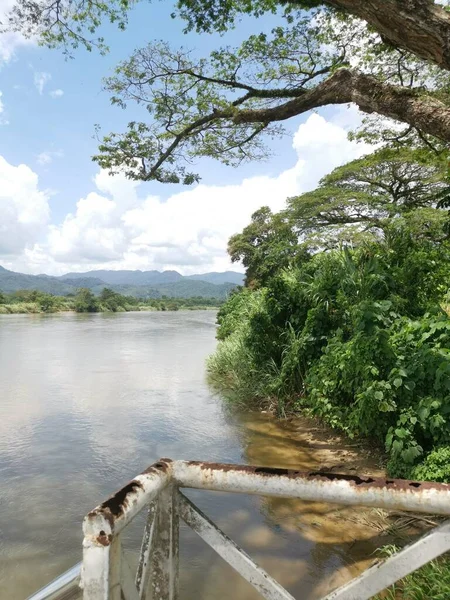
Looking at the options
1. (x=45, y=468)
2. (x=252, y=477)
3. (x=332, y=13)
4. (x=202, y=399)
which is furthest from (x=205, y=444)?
(x=332, y=13)

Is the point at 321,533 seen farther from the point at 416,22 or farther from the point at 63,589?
the point at 416,22

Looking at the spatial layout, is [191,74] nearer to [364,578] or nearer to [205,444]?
[205,444]

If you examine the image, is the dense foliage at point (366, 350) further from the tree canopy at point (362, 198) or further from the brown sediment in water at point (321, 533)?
the tree canopy at point (362, 198)

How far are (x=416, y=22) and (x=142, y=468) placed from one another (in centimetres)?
570

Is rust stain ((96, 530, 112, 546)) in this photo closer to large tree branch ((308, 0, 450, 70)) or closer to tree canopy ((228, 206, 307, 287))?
large tree branch ((308, 0, 450, 70))

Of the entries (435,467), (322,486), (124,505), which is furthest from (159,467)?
(435,467)

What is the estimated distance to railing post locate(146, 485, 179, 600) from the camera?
133cm

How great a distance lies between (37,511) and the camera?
4.18 m

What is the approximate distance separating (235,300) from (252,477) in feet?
61.4

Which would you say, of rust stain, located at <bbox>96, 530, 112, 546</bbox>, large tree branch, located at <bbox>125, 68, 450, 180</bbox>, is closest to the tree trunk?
large tree branch, located at <bbox>125, 68, 450, 180</bbox>

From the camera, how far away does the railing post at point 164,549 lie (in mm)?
1331

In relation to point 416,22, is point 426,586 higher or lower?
lower

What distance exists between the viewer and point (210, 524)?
4.39 ft

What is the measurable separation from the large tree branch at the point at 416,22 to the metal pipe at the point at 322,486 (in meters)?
4.45
